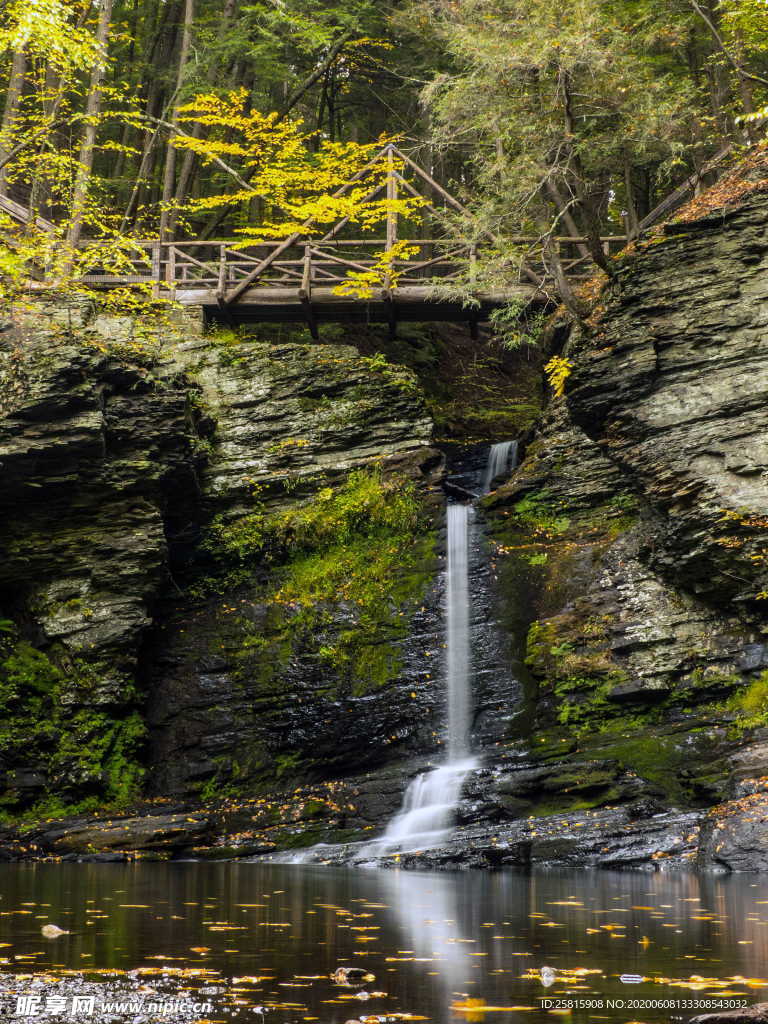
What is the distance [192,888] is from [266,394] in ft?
39.1

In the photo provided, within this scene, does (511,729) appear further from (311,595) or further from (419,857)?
(311,595)

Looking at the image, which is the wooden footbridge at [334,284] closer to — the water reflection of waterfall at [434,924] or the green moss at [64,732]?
the green moss at [64,732]

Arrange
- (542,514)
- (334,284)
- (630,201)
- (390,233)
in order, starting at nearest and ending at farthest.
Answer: (542,514)
(630,201)
(390,233)
(334,284)

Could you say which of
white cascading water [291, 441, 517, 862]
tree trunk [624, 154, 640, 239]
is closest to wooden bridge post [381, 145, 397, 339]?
white cascading water [291, 441, 517, 862]

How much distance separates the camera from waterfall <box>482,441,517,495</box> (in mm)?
18984

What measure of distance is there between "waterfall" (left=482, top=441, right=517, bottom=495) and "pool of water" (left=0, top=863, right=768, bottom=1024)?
11205 millimetres

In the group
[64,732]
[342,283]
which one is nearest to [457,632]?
[64,732]

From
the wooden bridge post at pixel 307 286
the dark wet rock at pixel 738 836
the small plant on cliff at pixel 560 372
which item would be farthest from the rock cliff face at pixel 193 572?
the dark wet rock at pixel 738 836

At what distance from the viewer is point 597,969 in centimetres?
427

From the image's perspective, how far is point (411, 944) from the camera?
4949 mm

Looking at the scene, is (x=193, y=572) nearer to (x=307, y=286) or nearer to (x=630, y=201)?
(x=307, y=286)

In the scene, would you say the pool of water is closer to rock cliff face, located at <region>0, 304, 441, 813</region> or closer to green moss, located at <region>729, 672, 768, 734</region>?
green moss, located at <region>729, 672, 768, 734</region>

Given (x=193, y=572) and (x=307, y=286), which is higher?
(x=307, y=286)

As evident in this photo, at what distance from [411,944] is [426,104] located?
16.7 metres
